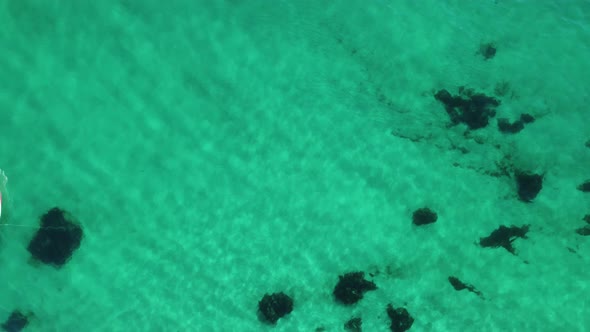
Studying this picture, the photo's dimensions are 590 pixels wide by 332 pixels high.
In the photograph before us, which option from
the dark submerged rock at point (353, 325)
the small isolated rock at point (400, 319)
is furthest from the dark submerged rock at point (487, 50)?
the dark submerged rock at point (353, 325)

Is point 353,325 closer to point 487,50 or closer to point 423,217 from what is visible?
point 423,217

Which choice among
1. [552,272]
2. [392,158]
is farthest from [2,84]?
[552,272]

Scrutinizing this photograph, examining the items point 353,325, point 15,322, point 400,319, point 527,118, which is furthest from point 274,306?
point 527,118

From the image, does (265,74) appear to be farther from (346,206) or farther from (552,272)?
(552,272)

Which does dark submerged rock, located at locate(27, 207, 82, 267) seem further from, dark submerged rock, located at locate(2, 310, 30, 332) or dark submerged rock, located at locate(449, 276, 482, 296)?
dark submerged rock, located at locate(449, 276, 482, 296)

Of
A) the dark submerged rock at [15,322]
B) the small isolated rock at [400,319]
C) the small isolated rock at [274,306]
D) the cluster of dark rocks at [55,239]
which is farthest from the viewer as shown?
the small isolated rock at [400,319]

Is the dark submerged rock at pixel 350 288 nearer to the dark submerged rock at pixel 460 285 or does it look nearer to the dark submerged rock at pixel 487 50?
the dark submerged rock at pixel 460 285
